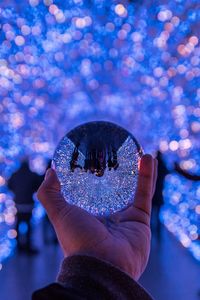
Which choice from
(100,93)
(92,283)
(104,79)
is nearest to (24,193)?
(100,93)

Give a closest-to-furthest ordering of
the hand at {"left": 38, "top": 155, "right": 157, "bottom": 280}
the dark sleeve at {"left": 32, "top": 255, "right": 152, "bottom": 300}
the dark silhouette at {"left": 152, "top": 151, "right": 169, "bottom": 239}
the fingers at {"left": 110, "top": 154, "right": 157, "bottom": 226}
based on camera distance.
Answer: the dark sleeve at {"left": 32, "top": 255, "right": 152, "bottom": 300}
the hand at {"left": 38, "top": 155, "right": 157, "bottom": 280}
the fingers at {"left": 110, "top": 154, "right": 157, "bottom": 226}
the dark silhouette at {"left": 152, "top": 151, "right": 169, "bottom": 239}

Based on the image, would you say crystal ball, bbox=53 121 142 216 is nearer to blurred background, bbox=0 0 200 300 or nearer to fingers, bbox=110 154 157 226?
fingers, bbox=110 154 157 226

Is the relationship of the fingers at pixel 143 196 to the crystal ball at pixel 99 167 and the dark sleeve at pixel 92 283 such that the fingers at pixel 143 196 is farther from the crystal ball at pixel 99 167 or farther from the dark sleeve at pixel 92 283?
the dark sleeve at pixel 92 283

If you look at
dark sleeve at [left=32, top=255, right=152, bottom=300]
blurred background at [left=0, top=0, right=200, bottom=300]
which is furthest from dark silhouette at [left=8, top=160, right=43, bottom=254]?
dark sleeve at [left=32, top=255, right=152, bottom=300]

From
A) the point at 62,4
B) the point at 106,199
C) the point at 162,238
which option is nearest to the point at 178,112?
the point at 162,238

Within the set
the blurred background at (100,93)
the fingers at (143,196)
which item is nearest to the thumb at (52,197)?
the fingers at (143,196)
